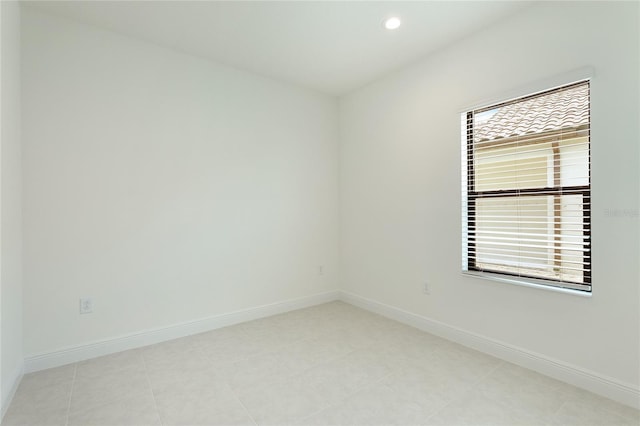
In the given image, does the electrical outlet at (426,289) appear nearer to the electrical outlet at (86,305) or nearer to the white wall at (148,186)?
the white wall at (148,186)

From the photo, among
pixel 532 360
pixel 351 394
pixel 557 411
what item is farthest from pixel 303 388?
pixel 532 360

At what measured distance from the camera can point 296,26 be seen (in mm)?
2654

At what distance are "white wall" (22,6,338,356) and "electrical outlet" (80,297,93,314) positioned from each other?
1.5 inches

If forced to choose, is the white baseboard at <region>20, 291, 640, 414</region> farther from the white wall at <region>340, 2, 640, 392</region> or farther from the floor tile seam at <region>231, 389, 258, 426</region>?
the floor tile seam at <region>231, 389, 258, 426</region>

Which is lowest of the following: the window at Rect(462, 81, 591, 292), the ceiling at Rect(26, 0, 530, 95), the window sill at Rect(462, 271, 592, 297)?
the window sill at Rect(462, 271, 592, 297)

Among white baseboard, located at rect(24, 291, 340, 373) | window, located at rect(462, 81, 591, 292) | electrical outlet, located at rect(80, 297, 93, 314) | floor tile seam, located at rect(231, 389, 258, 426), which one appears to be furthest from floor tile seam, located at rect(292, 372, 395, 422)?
electrical outlet, located at rect(80, 297, 93, 314)

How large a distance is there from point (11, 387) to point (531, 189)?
392cm

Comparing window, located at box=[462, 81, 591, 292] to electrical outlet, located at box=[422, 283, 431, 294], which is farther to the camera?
electrical outlet, located at box=[422, 283, 431, 294]

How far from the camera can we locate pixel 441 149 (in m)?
3.01

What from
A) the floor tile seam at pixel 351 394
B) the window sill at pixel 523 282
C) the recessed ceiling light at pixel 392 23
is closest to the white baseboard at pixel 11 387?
the floor tile seam at pixel 351 394

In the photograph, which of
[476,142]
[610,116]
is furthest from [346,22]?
[610,116]

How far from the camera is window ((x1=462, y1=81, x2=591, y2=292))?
2209mm

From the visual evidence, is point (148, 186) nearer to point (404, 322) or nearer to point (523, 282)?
point (404, 322)

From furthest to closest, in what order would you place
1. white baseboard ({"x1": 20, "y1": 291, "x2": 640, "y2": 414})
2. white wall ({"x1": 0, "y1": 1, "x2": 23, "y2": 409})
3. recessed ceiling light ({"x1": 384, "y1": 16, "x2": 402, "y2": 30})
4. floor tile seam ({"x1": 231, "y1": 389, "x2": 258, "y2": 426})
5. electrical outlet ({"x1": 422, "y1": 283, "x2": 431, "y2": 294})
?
electrical outlet ({"x1": 422, "y1": 283, "x2": 431, "y2": 294}) < recessed ceiling light ({"x1": 384, "y1": 16, "x2": 402, "y2": 30}) < white baseboard ({"x1": 20, "y1": 291, "x2": 640, "y2": 414}) < white wall ({"x1": 0, "y1": 1, "x2": 23, "y2": 409}) < floor tile seam ({"x1": 231, "y1": 389, "x2": 258, "y2": 426})
